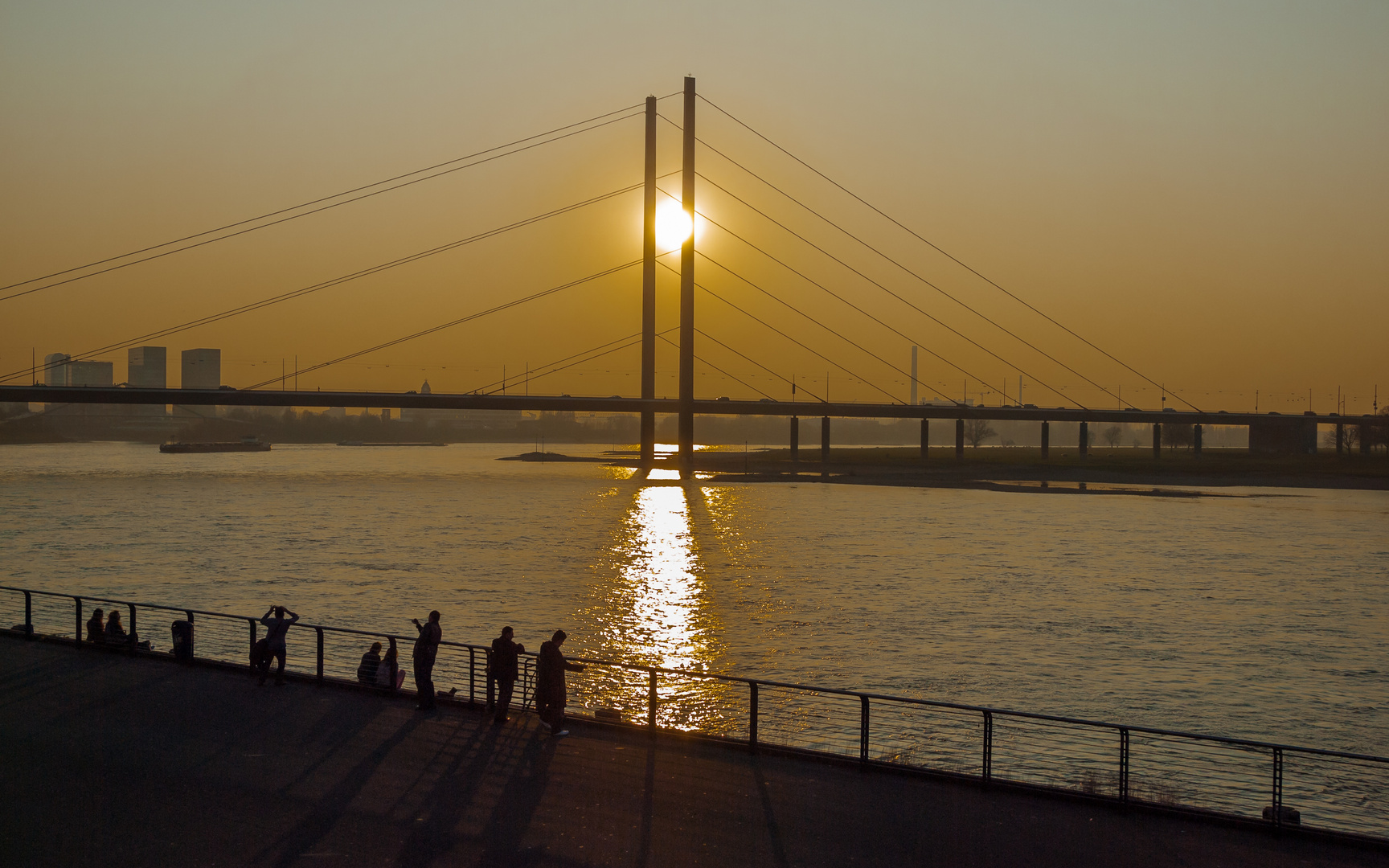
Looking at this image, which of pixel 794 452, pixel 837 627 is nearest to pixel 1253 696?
pixel 837 627

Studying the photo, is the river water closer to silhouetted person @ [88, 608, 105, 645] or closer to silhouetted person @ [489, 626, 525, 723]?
silhouetted person @ [88, 608, 105, 645]

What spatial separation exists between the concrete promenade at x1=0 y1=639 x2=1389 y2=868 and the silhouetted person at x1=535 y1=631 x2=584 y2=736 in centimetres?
25

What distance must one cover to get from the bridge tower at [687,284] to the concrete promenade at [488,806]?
7051cm

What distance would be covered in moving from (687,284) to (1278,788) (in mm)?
75207

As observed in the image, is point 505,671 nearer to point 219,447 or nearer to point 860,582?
point 860,582

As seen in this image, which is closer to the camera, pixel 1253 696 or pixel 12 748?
pixel 12 748

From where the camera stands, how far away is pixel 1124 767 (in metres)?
9.90

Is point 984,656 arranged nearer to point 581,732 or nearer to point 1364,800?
point 1364,800

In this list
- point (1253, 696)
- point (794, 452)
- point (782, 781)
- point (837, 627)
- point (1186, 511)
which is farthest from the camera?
point (794, 452)

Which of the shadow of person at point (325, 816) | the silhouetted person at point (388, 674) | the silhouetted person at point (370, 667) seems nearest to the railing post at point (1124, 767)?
the shadow of person at point (325, 816)

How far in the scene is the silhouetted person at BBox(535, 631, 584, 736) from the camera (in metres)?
11.7

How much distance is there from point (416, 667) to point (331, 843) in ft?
13.9

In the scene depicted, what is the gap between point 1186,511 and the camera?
6781 centimetres

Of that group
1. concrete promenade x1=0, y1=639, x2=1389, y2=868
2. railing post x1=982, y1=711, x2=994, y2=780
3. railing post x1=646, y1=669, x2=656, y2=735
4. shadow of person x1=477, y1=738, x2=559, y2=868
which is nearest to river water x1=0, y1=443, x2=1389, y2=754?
railing post x1=982, y1=711, x2=994, y2=780
